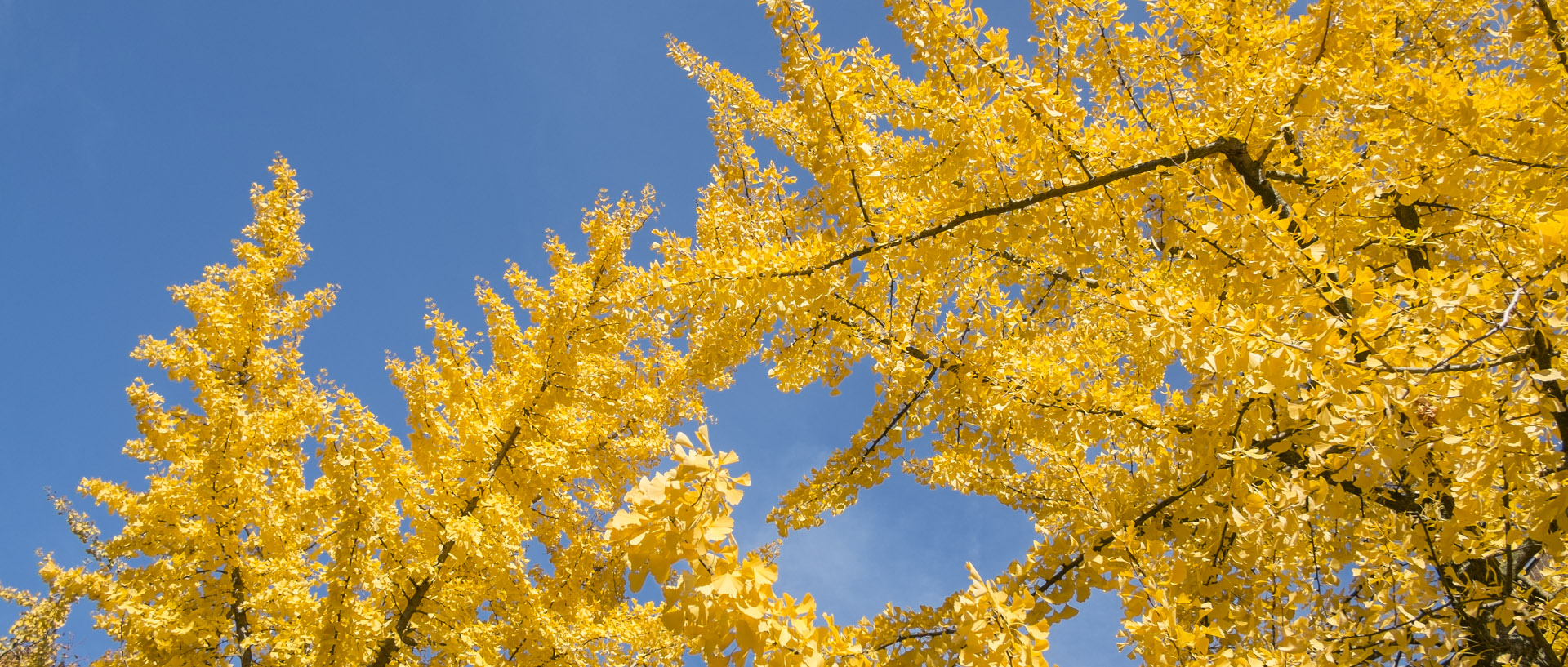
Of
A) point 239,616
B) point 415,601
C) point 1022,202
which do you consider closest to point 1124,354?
point 1022,202

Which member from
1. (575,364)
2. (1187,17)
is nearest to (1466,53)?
(1187,17)

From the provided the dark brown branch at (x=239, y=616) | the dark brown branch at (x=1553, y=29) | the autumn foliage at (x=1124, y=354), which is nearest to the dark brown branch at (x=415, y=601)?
the autumn foliage at (x=1124, y=354)

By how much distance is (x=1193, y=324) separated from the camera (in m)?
1.71

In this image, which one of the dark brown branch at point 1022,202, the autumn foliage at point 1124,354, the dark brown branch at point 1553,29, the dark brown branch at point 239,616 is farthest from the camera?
the dark brown branch at point 239,616

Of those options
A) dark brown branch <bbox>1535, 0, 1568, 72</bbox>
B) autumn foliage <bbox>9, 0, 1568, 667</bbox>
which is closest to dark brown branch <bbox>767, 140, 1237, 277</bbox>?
autumn foliage <bbox>9, 0, 1568, 667</bbox>

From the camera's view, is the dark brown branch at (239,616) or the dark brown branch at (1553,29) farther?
the dark brown branch at (239,616)

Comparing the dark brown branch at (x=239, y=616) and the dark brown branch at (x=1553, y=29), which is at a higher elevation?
the dark brown branch at (x=239, y=616)

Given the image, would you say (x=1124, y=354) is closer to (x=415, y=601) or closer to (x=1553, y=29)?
(x=1553, y=29)

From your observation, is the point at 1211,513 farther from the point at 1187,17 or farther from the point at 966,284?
the point at 1187,17

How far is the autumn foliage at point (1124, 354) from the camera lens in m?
1.68

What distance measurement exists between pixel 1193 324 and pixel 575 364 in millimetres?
5882

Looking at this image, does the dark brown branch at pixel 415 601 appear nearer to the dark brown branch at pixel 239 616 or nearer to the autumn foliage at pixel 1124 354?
the autumn foliage at pixel 1124 354

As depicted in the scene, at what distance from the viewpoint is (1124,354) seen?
470 cm

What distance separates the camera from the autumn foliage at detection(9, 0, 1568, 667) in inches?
66.2
